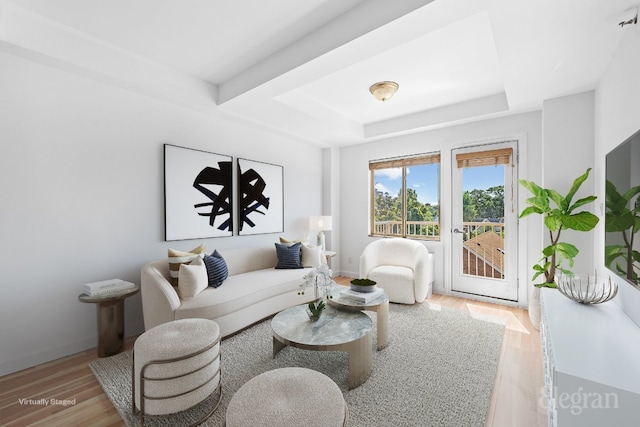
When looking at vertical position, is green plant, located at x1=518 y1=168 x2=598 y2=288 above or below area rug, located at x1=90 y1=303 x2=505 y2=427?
above

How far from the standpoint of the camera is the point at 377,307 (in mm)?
2512

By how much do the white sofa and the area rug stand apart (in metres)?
0.24

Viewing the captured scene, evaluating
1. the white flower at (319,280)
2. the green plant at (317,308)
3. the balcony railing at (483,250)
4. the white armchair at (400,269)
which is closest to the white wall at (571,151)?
the balcony railing at (483,250)

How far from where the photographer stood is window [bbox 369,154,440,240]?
4.52 meters

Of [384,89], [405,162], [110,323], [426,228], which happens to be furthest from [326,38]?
[426,228]

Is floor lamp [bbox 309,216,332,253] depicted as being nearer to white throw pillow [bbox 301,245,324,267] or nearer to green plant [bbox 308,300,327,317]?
white throw pillow [bbox 301,245,324,267]

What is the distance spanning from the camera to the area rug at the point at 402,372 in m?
1.75

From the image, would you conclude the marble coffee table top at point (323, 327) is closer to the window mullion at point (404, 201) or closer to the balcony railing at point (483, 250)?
the balcony railing at point (483, 250)

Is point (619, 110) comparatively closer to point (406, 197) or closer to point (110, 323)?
point (406, 197)

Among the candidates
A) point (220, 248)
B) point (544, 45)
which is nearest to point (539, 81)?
point (544, 45)

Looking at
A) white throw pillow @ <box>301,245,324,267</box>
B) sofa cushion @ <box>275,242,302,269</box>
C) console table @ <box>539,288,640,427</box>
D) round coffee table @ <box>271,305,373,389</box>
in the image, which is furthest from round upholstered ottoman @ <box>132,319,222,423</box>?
white throw pillow @ <box>301,245,324,267</box>

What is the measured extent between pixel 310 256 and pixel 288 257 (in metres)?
0.33

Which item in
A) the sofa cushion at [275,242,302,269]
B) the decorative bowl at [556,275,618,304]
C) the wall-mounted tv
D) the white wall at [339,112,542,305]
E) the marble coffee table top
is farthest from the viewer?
the sofa cushion at [275,242,302,269]

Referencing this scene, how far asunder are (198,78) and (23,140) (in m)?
1.66
